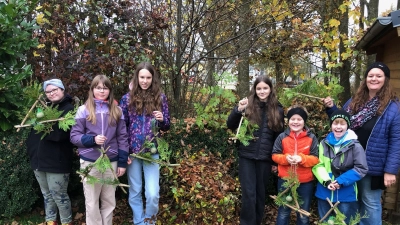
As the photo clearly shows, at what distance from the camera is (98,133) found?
3.41 m

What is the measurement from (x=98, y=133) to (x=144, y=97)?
622mm

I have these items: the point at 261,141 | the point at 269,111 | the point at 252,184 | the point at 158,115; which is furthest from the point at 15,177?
the point at 269,111

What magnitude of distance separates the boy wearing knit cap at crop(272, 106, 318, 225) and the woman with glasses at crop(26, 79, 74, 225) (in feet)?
7.70

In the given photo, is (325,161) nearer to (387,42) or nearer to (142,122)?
(142,122)

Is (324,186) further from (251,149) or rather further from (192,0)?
(192,0)

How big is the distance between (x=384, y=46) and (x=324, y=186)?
4.00 meters

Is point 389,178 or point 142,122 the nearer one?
point 389,178

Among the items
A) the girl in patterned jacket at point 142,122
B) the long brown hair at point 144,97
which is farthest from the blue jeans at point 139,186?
the long brown hair at point 144,97

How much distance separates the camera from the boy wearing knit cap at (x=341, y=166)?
3.15 metres

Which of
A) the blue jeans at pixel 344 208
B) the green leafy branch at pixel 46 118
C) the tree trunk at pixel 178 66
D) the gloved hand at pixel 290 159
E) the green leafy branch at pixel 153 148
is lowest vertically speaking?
the blue jeans at pixel 344 208

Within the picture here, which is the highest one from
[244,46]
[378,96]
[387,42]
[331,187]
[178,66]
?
[244,46]

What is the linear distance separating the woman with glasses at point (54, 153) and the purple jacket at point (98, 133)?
1.07 ft

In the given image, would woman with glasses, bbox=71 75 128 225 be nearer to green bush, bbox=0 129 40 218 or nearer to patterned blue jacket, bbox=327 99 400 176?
green bush, bbox=0 129 40 218

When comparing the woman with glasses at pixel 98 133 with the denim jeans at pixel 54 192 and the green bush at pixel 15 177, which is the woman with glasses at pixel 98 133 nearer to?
the denim jeans at pixel 54 192
